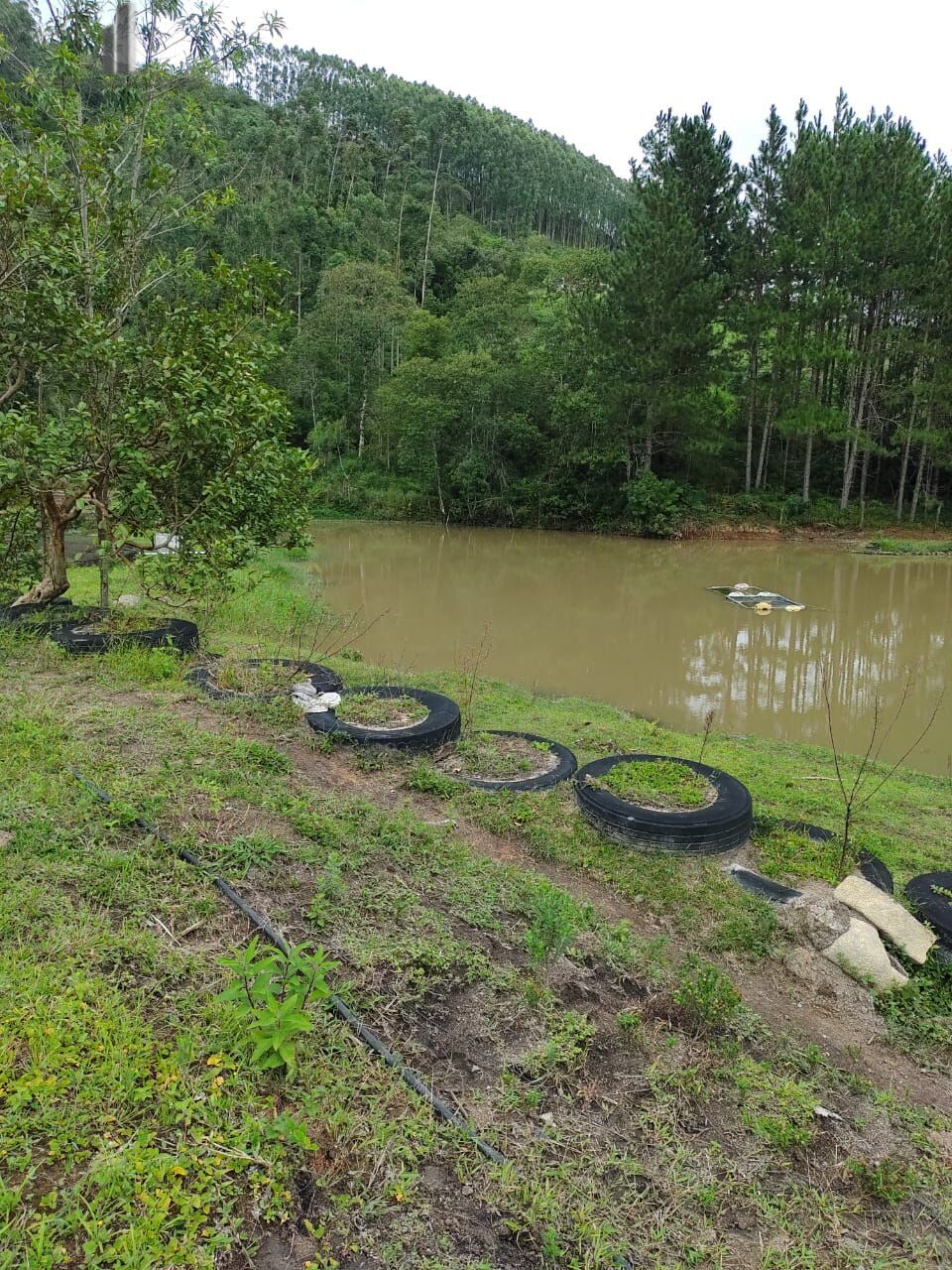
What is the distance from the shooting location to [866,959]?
2.89 meters

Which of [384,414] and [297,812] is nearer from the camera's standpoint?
[297,812]

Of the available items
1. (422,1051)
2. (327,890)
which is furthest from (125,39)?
(422,1051)

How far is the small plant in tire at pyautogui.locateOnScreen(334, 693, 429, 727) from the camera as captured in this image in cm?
460

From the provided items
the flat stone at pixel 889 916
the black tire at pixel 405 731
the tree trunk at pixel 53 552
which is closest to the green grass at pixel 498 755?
the black tire at pixel 405 731

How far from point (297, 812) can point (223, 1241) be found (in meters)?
1.94

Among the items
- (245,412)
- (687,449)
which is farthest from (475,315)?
(245,412)

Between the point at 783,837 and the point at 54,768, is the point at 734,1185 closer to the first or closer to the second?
the point at 783,837

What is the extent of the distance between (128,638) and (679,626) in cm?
807

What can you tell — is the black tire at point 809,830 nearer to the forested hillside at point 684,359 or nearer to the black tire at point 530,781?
the black tire at point 530,781

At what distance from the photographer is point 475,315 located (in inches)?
899

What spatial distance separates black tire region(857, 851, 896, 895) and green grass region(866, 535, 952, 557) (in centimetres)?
1720

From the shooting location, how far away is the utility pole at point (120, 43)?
6.16 m

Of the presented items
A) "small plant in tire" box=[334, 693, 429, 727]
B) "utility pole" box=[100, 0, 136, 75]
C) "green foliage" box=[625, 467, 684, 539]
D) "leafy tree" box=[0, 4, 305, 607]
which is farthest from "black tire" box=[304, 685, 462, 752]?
"green foliage" box=[625, 467, 684, 539]

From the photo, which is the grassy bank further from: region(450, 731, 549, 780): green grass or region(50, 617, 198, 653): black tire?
region(50, 617, 198, 653): black tire
